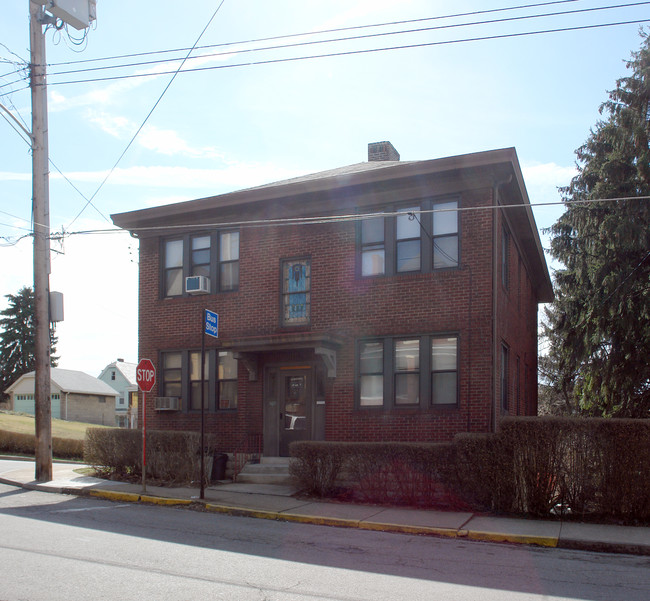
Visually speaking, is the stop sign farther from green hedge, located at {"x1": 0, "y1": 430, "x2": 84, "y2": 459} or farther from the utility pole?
green hedge, located at {"x1": 0, "y1": 430, "x2": 84, "y2": 459}

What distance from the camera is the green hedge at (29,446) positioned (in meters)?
27.1

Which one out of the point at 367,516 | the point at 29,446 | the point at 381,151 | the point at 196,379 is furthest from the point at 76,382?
the point at 367,516

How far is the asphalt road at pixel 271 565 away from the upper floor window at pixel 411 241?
6.63m

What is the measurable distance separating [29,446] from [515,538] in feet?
73.3

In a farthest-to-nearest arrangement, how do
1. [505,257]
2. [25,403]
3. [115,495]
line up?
[25,403]
[505,257]
[115,495]

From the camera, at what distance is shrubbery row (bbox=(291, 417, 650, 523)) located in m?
10.8

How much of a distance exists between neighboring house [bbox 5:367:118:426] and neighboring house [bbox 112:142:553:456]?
45.6 metres

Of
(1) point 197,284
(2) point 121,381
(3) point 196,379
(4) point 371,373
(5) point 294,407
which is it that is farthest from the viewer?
(2) point 121,381

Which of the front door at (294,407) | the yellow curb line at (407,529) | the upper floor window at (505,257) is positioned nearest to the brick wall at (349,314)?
the upper floor window at (505,257)

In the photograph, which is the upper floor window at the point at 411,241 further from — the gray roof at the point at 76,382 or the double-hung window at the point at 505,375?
the gray roof at the point at 76,382

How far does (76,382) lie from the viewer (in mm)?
63531

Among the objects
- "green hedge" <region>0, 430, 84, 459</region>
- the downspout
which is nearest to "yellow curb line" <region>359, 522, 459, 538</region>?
the downspout

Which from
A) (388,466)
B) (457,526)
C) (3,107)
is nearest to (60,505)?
(388,466)

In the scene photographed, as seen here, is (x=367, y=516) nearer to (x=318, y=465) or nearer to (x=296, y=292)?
(x=318, y=465)
